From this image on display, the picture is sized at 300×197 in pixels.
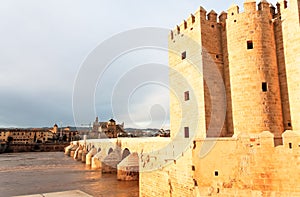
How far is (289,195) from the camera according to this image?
875 centimetres

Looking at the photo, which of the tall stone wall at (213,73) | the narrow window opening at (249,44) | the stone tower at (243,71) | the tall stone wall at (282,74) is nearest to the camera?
the stone tower at (243,71)

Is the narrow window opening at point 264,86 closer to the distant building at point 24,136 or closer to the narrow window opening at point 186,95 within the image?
the narrow window opening at point 186,95

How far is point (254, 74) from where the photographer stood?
11602 mm

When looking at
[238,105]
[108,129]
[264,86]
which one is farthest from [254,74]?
[108,129]

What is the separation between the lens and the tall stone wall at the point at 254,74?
11.4 m

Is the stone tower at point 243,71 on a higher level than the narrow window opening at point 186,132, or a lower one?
higher

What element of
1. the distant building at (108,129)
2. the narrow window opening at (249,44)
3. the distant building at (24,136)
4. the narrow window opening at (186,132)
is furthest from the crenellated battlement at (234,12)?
the distant building at (24,136)

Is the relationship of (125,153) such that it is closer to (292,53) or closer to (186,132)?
(186,132)

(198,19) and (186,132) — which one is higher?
(198,19)

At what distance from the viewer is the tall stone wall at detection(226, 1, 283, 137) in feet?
37.4

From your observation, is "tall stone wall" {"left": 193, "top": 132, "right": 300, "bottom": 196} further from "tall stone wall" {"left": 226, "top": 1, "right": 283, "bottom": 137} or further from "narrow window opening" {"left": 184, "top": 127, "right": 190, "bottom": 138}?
"narrow window opening" {"left": 184, "top": 127, "right": 190, "bottom": 138}

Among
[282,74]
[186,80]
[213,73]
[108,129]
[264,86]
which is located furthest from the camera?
[108,129]

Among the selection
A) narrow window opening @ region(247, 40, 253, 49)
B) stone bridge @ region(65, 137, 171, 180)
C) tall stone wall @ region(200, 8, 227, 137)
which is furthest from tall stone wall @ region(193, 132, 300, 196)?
narrow window opening @ region(247, 40, 253, 49)

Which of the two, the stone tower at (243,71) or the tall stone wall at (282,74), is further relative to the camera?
the tall stone wall at (282,74)
